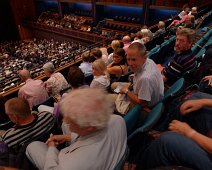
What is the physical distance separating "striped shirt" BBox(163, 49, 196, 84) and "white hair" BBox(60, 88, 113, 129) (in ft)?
5.89

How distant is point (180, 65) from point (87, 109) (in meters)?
1.94

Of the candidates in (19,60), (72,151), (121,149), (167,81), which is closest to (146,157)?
(121,149)

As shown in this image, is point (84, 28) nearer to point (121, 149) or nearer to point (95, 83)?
point (95, 83)

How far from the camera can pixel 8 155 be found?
5.59ft

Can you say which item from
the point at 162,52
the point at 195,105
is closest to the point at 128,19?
the point at 162,52

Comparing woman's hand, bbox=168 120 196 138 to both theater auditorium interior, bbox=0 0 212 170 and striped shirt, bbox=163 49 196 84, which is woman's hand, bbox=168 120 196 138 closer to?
theater auditorium interior, bbox=0 0 212 170

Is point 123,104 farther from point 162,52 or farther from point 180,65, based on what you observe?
point 162,52

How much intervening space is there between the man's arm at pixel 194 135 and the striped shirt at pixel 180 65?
1492mm

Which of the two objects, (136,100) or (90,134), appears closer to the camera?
(90,134)

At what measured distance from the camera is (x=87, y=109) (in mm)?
1122

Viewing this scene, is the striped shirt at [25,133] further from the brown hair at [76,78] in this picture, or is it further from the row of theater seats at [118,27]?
the row of theater seats at [118,27]

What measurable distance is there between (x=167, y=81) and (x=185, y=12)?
4.81 meters

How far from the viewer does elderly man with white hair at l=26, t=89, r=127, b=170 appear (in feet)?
3.54

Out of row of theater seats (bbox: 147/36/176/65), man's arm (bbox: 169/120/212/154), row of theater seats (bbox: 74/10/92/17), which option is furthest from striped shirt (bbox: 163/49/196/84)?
row of theater seats (bbox: 74/10/92/17)
